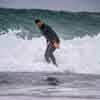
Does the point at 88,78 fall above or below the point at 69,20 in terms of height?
below

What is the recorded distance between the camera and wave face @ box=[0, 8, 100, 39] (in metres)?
2.55

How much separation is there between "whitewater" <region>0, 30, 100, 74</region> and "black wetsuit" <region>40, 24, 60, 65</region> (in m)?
0.04

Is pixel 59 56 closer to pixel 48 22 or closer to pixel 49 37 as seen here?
pixel 49 37

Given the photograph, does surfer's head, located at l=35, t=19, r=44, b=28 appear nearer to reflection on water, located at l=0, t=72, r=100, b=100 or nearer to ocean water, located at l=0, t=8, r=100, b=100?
ocean water, located at l=0, t=8, r=100, b=100

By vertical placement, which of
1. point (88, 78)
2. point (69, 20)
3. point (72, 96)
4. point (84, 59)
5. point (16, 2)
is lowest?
point (72, 96)

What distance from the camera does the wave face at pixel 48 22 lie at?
2549 millimetres

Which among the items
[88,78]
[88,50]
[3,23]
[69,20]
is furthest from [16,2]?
[88,78]

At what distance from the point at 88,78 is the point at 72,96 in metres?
0.23

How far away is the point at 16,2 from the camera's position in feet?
8.43

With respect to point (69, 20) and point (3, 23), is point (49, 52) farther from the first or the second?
point (3, 23)

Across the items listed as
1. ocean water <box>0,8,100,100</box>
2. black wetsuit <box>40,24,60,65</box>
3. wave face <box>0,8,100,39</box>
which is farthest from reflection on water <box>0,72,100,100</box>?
wave face <box>0,8,100,39</box>

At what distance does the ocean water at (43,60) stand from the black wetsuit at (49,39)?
0.04 m

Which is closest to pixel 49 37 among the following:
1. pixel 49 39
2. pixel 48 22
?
pixel 49 39

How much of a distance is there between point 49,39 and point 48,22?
0.53 feet
